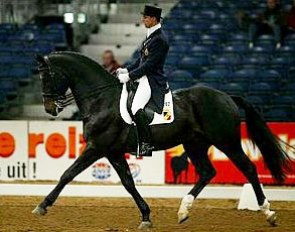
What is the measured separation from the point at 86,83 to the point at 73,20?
28.7 ft

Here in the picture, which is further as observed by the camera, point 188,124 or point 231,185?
point 231,185

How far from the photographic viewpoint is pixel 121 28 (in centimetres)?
1839

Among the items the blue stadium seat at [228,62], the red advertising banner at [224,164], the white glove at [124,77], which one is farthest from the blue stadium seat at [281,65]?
the white glove at [124,77]

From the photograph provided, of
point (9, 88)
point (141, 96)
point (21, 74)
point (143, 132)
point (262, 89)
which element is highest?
point (141, 96)

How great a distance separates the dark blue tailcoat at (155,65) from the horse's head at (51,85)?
0.82 meters

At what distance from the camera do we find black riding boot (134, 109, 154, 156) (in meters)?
8.70

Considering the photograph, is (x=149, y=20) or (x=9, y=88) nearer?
(x=149, y=20)

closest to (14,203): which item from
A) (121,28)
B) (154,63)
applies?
(154,63)

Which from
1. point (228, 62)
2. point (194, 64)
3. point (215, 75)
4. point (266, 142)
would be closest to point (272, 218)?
point (266, 142)

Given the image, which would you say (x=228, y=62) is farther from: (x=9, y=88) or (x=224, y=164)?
(x=9, y=88)

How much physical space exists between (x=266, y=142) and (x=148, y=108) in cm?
Result: 163

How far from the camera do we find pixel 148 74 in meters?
8.66

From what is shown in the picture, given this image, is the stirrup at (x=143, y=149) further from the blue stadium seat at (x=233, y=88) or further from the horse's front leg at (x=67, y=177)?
the blue stadium seat at (x=233, y=88)

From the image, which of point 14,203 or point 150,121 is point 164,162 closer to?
point 14,203
